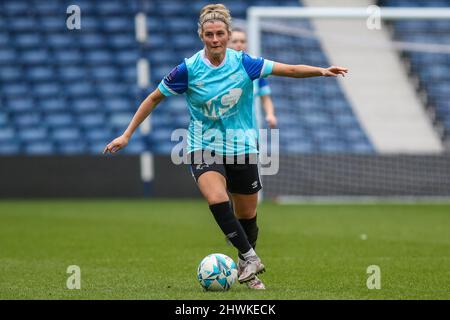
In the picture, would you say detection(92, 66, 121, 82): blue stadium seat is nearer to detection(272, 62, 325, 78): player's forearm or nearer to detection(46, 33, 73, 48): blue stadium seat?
detection(46, 33, 73, 48): blue stadium seat

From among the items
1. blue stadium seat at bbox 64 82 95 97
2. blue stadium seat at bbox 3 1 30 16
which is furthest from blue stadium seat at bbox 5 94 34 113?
blue stadium seat at bbox 3 1 30 16

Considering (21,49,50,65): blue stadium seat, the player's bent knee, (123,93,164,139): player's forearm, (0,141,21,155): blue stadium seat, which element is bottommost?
the player's bent knee

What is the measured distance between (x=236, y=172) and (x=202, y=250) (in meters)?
2.85

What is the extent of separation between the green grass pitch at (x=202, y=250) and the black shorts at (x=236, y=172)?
71cm

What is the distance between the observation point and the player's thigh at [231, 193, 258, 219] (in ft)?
23.2

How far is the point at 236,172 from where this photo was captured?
689 cm

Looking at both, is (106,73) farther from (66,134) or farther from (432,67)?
(432,67)

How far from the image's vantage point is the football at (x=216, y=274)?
21.4 feet

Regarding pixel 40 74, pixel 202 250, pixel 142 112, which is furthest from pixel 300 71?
pixel 40 74

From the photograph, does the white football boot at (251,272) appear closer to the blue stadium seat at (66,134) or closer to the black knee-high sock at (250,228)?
the black knee-high sock at (250,228)

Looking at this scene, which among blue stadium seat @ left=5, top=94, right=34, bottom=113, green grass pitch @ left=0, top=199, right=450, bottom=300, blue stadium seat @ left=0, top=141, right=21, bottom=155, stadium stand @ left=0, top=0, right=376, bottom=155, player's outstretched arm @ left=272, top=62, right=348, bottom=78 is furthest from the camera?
blue stadium seat @ left=5, top=94, right=34, bottom=113

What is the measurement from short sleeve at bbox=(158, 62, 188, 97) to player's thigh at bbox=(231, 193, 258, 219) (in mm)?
889
